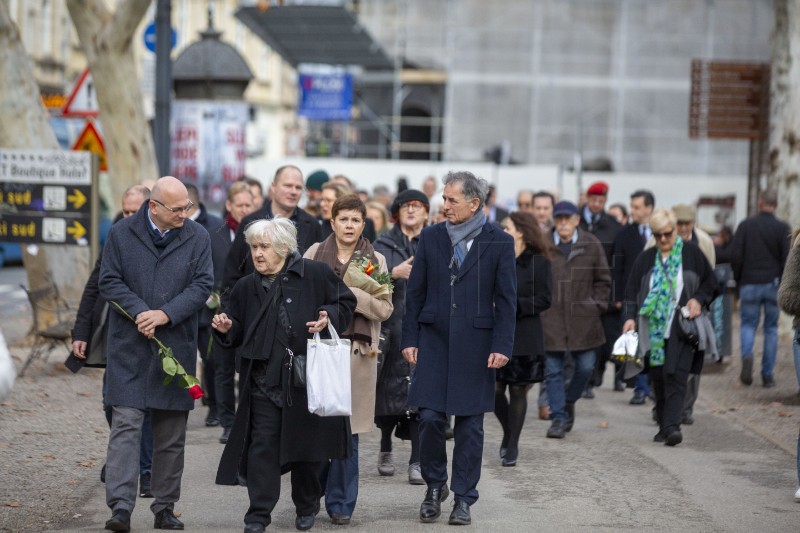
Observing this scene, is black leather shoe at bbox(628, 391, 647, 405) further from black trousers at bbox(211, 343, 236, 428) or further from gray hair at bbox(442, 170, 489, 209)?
gray hair at bbox(442, 170, 489, 209)

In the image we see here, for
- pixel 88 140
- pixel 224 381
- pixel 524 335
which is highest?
pixel 88 140

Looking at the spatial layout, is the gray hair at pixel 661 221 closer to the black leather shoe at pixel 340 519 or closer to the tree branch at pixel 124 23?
the black leather shoe at pixel 340 519

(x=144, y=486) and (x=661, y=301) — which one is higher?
(x=661, y=301)

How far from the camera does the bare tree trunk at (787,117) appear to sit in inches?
799

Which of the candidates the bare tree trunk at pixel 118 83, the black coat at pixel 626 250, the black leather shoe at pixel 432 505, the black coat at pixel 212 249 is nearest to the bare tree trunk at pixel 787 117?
the black coat at pixel 626 250

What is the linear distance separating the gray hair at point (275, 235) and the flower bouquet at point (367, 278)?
0.78 metres

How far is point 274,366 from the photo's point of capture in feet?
24.7

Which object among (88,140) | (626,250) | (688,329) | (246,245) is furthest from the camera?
(88,140)

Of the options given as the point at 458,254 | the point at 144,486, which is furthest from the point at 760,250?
the point at 144,486

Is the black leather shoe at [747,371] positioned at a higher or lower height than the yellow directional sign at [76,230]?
lower

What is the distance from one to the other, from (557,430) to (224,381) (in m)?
2.72

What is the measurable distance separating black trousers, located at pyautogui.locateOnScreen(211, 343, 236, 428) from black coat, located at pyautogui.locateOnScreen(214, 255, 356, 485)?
352 cm

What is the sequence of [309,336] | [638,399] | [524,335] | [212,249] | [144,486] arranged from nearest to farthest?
[309,336] → [144,486] → [524,335] → [212,249] → [638,399]

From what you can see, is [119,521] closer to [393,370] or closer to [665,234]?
[393,370]
